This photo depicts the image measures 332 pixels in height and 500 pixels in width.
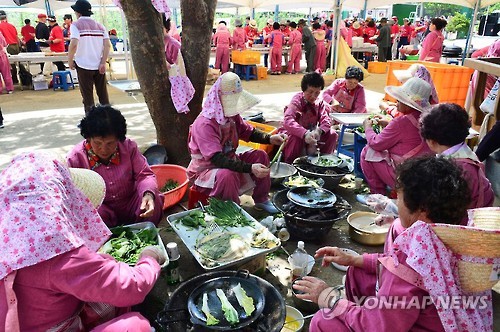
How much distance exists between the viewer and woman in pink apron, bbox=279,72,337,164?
4469 millimetres

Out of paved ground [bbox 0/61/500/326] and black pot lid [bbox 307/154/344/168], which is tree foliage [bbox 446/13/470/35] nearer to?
paved ground [bbox 0/61/500/326]

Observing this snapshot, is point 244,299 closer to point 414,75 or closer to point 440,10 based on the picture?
point 414,75

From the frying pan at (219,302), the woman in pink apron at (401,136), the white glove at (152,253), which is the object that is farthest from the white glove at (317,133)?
the white glove at (152,253)

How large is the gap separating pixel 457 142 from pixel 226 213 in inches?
74.7

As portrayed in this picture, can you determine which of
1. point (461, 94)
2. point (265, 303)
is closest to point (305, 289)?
point (265, 303)

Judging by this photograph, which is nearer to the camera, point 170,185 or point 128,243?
point 128,243


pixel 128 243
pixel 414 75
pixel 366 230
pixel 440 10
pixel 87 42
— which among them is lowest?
pixel 366 230

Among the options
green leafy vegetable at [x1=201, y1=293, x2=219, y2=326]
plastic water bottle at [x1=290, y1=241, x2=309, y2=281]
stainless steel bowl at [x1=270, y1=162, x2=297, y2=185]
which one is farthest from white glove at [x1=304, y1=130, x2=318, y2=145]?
green leafy vegetable at [x1=201, y1=293, x2=219, y2=326]

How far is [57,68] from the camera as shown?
40.0ft

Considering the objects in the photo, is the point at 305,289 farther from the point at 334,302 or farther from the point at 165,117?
the point at 165,117

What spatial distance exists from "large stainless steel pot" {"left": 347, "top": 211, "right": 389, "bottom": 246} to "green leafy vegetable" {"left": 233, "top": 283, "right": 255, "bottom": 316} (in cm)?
154

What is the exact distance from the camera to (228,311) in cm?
198

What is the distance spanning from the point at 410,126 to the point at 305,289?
2441 mm

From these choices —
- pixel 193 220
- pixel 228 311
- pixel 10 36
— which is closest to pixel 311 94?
pixel 193 220
